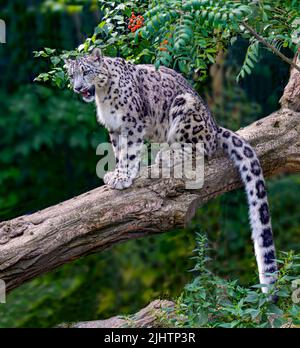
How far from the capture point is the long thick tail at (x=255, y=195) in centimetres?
528

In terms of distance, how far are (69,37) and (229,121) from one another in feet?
6.30

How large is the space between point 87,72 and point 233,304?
1800mm

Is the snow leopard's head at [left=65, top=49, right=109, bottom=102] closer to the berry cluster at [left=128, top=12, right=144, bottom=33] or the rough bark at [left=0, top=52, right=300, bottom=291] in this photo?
Result: the berry cluster at [left=128, top=12, right=144, bottom=33]

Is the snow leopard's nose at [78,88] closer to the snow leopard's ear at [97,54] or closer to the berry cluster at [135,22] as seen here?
the snow leopard's ear at [97,54]

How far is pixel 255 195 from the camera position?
18.1 feet

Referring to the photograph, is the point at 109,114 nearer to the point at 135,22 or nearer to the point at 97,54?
the point at 97,54

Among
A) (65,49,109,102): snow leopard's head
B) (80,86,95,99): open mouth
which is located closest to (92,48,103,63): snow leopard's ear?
(65,49,109,102): snow leopard's head

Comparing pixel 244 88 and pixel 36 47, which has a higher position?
pixel 36 47

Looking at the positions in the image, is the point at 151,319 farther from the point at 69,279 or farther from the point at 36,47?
the point at 36,47

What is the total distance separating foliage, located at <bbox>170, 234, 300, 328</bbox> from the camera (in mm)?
4855

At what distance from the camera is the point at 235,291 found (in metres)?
5.49

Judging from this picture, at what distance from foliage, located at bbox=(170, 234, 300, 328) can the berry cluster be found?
143 centimetres

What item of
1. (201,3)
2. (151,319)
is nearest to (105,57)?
(201,3)

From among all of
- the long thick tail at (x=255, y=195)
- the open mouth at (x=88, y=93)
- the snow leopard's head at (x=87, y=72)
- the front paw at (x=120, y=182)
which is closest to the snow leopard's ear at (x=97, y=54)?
the snow leopard's head at (x=87, y=72)
